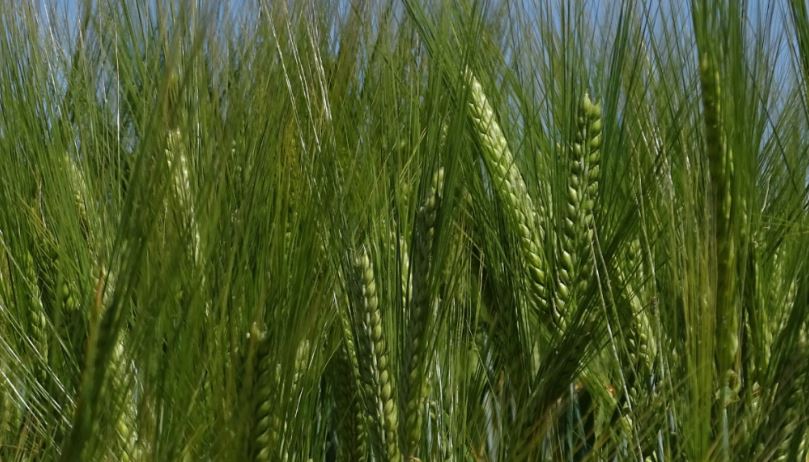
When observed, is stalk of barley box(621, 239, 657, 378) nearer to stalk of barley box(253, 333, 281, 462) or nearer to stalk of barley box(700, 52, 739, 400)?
stalk of barley box(700, 52, 739, 400)

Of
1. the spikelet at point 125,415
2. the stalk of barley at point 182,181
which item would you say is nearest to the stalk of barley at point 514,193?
the stalk of barley at point 182,181

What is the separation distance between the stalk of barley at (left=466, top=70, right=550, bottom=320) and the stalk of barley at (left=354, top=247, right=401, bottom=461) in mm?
228

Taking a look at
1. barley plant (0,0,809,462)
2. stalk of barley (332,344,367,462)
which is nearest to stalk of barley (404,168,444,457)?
barley plant (0,0,809,462)

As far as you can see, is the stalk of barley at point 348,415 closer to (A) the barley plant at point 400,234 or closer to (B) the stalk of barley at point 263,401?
(A) the barley plant at point 400,234

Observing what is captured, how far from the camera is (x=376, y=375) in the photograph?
118 cm

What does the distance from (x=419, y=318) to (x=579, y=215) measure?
236mm

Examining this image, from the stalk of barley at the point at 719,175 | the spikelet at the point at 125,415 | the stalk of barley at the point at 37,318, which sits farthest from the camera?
the stalk of barley at the point at 37,318

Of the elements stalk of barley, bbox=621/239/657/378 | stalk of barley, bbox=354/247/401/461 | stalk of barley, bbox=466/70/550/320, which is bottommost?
stalk of barley, bbox=354/247/401/461

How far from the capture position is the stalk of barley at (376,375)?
118cm

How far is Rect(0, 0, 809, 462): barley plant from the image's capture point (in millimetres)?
1025

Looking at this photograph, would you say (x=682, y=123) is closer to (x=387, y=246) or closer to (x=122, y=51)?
(x=387, y=246)

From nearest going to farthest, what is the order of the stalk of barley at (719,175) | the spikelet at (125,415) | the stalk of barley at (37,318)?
the spikelet at (125,415) < the stalk of barley at (719,175) < the stalk of barley at (37,318)

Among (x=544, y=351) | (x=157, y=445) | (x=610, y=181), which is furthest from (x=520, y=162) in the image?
(x=157, y=445)

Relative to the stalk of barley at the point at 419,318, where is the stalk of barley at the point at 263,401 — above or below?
below
